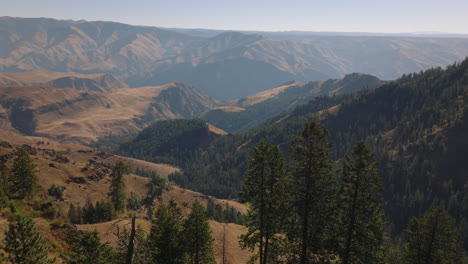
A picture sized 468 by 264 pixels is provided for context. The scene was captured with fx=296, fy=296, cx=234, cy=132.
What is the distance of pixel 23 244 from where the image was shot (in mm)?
27406

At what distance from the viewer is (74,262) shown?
1124 inches

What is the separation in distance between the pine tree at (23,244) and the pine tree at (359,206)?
99.2 feet

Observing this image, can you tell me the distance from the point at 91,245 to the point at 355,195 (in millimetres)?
27053

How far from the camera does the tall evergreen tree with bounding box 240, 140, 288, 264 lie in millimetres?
33222

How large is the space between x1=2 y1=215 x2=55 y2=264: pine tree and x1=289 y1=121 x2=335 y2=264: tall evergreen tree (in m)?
25.6

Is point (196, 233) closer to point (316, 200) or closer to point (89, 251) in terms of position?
point (89, 251)

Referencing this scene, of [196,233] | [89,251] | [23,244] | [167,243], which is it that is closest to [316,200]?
[196,233]

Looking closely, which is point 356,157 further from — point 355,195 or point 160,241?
point 160,241

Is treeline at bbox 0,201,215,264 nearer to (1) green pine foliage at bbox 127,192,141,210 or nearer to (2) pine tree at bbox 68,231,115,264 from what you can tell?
Result: (2) pine tree at bbox 68,231,115,264

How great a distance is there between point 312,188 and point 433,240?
1034 inches

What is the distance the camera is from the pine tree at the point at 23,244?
27.1 metres

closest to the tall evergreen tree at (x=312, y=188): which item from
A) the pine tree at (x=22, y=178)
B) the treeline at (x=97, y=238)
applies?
the treeline at (x=97, y=238)

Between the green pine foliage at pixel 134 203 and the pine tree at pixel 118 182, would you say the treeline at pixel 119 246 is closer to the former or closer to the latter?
the pine tree at pixel 118 182

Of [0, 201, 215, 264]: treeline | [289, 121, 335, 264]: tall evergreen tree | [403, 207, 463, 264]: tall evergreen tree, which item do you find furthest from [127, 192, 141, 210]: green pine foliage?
[403, 207, 463, 264]: tall evergreen tree
